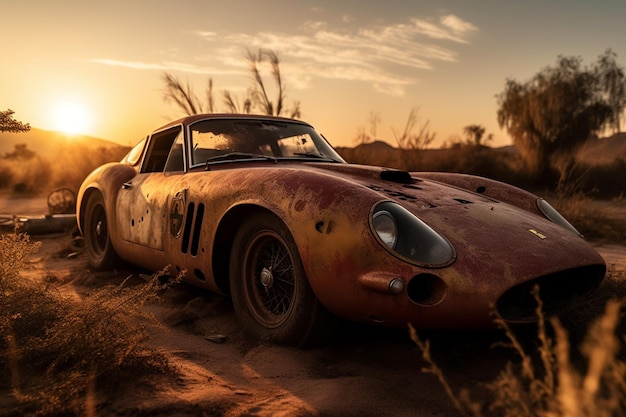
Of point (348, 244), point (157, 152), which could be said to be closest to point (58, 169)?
point (157, 152)

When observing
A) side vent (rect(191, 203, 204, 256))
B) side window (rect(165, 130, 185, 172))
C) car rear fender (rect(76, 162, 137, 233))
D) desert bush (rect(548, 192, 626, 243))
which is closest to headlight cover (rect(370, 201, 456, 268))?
side vent (rect(191, 203, 204, 256))

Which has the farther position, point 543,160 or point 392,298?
point 543,160

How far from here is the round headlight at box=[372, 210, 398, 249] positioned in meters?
2.53

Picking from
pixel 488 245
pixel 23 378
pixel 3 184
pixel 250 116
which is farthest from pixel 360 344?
pixel 3 184

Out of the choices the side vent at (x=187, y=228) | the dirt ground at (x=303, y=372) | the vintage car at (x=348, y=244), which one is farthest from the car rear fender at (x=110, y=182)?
the dirt ground at (x=303, y=372)

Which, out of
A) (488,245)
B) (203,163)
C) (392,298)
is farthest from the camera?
(203,163)

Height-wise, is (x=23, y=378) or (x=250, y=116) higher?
(x=250, y=116)

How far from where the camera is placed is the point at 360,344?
2.99m

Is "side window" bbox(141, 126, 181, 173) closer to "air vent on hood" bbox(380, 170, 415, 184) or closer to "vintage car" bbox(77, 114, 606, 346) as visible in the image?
"vintage car" bbox(77, 114, 606, 346)

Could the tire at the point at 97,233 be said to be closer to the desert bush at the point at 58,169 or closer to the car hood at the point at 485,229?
the car hood at the point at 485,229

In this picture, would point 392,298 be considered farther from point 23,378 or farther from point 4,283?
point 4,283

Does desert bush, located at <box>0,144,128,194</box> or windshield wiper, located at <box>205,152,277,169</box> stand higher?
windshield wiper, located at <box>205,152,277,169</box>

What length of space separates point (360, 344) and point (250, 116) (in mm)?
2433

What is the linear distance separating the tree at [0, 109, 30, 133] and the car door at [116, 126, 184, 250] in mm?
1095
